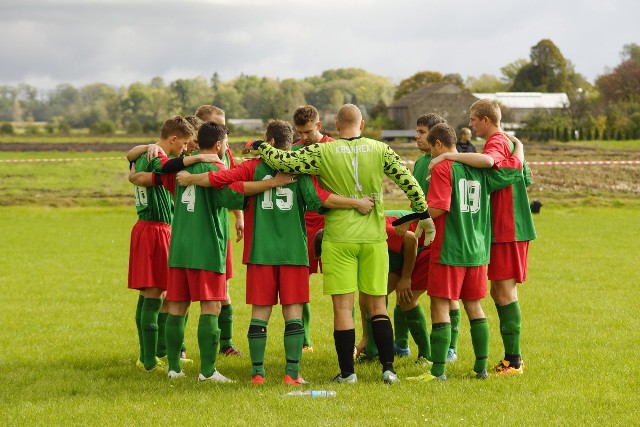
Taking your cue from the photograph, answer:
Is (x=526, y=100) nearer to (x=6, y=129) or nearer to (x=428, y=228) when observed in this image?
(x=6, y=129)

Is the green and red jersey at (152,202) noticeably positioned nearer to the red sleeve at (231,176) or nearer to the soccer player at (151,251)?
the soccer player at (151,251)

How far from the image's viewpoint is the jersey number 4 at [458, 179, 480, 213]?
7.80 meters

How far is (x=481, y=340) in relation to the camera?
7.82m

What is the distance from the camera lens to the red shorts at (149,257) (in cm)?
848

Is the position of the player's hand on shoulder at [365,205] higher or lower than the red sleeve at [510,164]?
lower

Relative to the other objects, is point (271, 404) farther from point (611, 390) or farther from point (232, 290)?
point (232, 290)

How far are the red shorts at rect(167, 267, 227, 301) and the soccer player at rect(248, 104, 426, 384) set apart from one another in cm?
97

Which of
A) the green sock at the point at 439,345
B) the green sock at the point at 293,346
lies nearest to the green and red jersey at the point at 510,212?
the green sock at the point at 439,345

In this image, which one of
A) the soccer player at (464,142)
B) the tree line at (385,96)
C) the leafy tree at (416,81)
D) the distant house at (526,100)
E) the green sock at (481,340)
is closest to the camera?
the green sock at (481,340)

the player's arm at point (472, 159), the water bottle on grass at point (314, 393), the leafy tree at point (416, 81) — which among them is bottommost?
the water bottle on grass at point (314, 393)

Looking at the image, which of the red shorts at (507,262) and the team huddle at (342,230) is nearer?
the team huddle at (342,230)

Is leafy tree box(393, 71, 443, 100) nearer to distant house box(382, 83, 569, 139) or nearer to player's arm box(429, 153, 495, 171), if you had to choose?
distant house box(382, 83, 569, 139)

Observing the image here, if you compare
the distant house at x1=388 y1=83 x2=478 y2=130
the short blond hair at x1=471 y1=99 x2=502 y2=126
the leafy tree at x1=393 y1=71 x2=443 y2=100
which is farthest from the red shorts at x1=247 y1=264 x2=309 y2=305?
the leafy tree at x1=393 y1=71 x2=443 y2=100

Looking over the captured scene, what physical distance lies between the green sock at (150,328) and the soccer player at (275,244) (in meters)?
1.23
